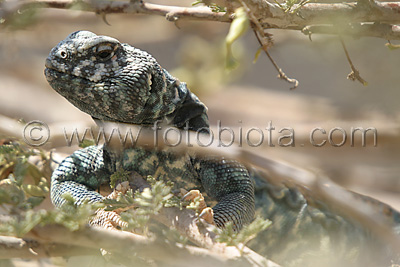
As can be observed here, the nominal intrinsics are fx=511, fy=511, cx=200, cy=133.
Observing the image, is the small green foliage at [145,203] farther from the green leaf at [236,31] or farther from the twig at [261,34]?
the twig at [261,34]

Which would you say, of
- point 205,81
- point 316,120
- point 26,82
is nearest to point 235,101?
point 316,120

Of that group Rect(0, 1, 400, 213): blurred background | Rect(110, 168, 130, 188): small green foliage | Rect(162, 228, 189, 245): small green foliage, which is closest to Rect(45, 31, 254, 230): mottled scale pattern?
Rect(110, 168, 130, 188): small green foliage

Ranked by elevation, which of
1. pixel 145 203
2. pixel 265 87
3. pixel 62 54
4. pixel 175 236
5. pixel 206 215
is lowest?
pixel 265 87

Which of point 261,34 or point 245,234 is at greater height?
point 261,34

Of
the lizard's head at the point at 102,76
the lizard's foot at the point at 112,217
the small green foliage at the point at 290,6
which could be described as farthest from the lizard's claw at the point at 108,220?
the small green foliage at the point at 290,6

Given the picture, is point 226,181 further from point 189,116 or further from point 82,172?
point 82,172

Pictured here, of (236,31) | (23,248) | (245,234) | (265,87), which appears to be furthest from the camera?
(265,87)

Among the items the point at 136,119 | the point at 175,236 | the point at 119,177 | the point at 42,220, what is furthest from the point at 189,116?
the point at 42,220

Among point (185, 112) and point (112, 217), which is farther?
point (185, 112)
